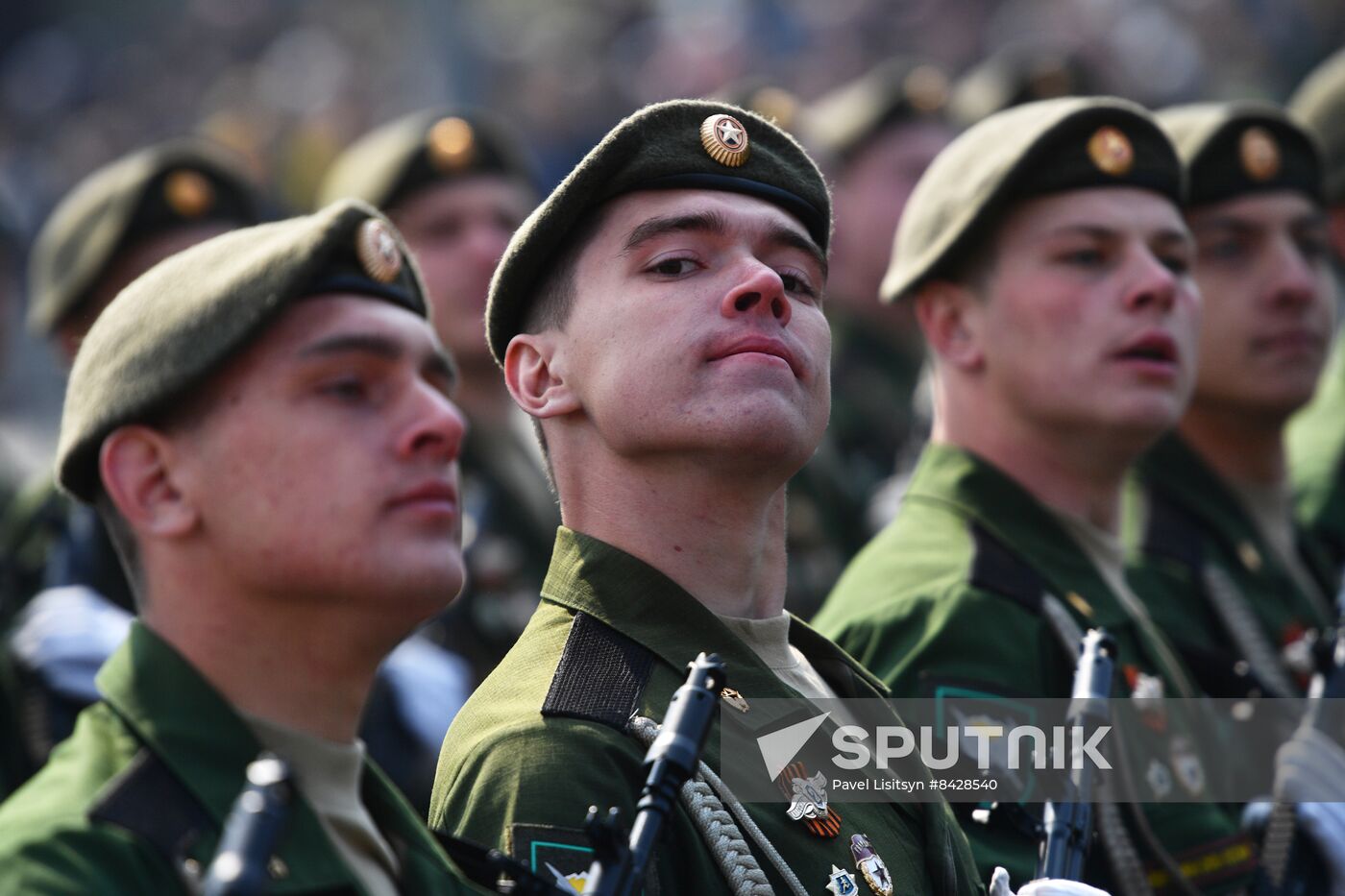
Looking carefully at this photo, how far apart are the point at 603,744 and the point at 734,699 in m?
0.29

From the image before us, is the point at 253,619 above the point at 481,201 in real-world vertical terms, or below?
below

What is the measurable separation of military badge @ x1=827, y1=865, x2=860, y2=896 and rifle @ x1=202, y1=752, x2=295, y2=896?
1.16m

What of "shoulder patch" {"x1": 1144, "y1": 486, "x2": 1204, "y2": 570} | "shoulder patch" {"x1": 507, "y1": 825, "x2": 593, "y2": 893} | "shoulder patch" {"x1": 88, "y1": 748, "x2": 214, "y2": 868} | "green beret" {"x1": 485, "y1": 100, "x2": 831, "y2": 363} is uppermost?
"shoulder patch" {"x1": 1144, "y1": 486, "x2": 1204, "y2": 570}

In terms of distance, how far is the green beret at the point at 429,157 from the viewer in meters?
7.77

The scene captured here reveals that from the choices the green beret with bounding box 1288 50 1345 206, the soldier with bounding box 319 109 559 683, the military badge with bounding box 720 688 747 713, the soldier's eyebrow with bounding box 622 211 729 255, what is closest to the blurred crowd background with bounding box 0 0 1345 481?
the soldier with bounding box 319 109 559 683

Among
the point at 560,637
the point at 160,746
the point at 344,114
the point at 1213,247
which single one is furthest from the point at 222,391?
the point at 344,114

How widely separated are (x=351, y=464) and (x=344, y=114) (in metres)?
15.5

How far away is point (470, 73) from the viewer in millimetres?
18266

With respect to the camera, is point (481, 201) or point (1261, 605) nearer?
point (1261, 605)

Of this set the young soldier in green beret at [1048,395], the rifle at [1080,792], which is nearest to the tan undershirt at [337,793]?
the rifle at [1080,792]

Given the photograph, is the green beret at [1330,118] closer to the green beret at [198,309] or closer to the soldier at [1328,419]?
the soldier at [1328,419]

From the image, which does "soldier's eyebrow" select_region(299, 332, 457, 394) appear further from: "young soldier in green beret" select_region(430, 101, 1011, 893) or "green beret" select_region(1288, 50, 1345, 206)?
"green beret" select_region(1288, 50, 1345, 206)

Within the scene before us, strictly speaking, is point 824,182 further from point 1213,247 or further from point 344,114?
point 344,114

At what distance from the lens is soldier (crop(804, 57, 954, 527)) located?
9359 millimetres
